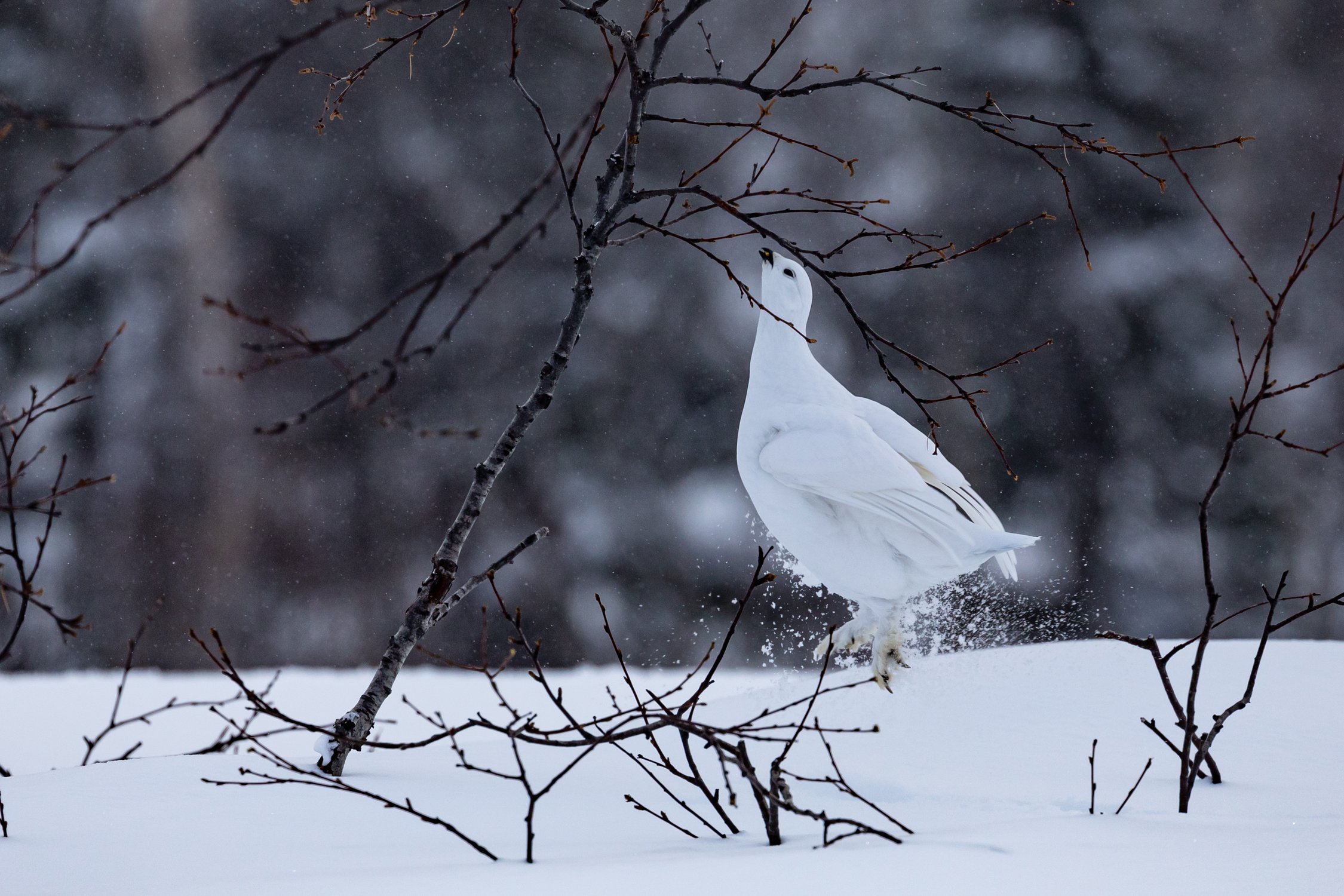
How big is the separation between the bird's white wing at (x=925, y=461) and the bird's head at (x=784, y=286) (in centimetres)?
15

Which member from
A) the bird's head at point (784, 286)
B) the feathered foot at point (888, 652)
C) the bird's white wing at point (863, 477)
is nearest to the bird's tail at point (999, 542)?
the bird's white wing at point (863, 477)

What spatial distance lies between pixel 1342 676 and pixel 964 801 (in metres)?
0.79

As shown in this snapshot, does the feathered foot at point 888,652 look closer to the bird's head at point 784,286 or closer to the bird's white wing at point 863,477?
the bird's white wing at point 863,477

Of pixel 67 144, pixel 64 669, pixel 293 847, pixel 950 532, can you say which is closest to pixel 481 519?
pixel 64 669

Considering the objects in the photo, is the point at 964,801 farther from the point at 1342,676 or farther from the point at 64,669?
the point at 64,669

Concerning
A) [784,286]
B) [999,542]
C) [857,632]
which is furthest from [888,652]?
[784,286]

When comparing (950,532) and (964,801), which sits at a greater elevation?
(950,532)

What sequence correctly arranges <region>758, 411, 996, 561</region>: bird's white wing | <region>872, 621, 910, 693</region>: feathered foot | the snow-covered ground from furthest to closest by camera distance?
<region>872, 621, 910, 693</region>: feathered foot → <region>758, 411, 996, 561</region>: bird's white wing → the snow-covered ground

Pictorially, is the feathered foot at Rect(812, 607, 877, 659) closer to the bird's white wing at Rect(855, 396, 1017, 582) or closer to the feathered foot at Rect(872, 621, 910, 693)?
the feathered foot at Rect(872, 621, 910, 693)

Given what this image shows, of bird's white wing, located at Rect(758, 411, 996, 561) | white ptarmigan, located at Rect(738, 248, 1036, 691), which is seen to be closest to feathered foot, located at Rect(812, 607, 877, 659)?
white ptarmigan, located at Rect(738, 248, 1036, 691)

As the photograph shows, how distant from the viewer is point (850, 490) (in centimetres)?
124

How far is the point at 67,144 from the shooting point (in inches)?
151

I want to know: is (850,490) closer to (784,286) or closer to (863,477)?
(863,477)

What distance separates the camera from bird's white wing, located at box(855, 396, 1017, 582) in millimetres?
1320
